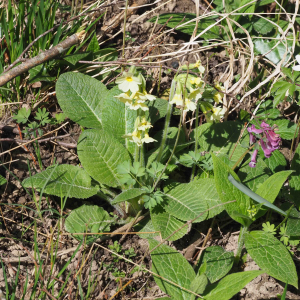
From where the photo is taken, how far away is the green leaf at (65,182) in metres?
2.41

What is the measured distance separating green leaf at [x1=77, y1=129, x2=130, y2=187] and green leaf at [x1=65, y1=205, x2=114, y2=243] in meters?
0.21

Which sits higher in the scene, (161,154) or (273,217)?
(161,154)

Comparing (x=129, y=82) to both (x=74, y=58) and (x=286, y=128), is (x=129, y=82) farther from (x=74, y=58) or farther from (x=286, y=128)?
(x=286, y=128)

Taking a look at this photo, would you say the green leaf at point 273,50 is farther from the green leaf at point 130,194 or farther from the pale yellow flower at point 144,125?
the green leaf at point 130,194

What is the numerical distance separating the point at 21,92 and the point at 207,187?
1718 mm

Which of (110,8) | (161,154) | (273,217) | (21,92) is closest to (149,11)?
(110,8)

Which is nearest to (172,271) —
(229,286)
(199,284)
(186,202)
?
(199,284)

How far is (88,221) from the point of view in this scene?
245 cm

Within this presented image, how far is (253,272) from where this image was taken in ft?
6.65

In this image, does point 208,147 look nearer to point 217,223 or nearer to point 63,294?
point 217,223

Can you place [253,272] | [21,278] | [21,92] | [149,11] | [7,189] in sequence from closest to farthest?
[253,272] < [21,278] < [7,189] < [21,92] < [149,11]

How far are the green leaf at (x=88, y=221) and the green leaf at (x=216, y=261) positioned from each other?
0.70 metres

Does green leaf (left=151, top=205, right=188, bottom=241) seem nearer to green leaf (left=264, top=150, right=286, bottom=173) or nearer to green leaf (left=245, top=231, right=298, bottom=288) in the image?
green leaf (left=245, top=231, right=298, bottom=288)

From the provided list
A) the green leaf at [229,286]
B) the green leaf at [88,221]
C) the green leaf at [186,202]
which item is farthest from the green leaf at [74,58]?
the green leaf at [229,286]
